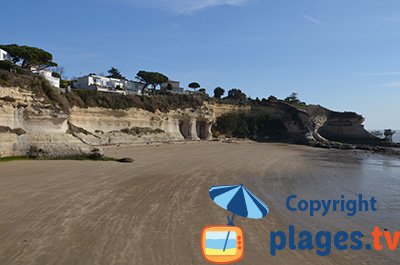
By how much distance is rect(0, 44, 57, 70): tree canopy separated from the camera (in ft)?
120

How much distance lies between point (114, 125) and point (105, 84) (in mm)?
25228

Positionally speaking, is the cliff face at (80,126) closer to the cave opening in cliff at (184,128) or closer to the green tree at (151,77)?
the cave opening in cliff at (184,128)

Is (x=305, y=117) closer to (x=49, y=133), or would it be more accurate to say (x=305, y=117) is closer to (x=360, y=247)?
(x=49, y=133)

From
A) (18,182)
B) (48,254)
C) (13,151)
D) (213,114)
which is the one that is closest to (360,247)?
(48,254)

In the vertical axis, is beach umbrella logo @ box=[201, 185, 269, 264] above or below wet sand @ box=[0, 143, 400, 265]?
above

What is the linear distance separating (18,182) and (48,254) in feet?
26.6

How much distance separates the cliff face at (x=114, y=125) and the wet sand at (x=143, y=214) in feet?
10.4

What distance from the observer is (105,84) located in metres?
59.0

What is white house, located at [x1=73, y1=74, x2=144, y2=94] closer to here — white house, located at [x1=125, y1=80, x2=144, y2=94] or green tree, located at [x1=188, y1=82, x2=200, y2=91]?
white house, located at [x1=125, y1=80, x2=144, y2=94]

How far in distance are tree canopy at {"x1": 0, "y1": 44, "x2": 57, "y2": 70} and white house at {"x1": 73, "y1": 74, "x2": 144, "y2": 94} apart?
970 centimetres

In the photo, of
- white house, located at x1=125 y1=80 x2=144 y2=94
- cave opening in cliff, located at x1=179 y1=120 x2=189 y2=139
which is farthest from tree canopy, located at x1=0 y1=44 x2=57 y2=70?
white house, located at x1=125 y1=80 x2=144 y2=94

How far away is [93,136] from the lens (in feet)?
108

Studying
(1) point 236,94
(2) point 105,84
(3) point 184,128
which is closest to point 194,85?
(1) point 236,94

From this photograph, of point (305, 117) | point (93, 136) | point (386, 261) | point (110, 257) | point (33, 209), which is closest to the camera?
point (110, 257)
